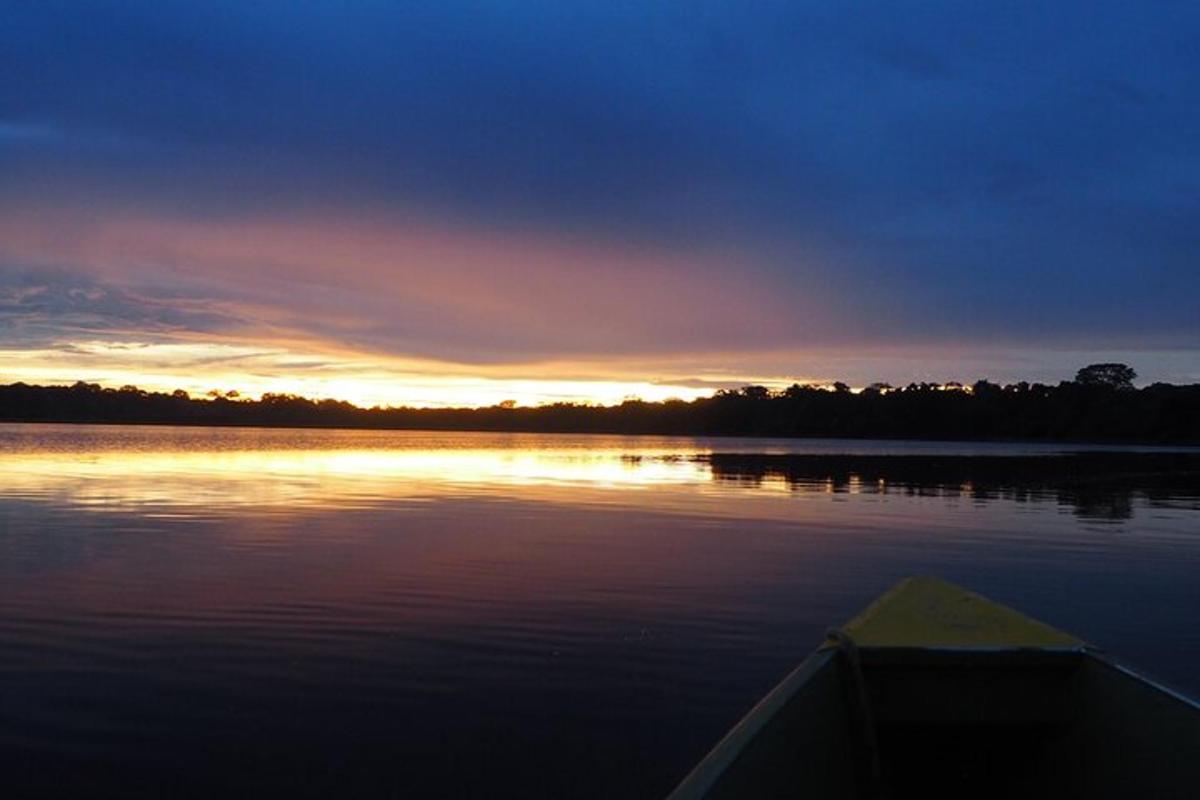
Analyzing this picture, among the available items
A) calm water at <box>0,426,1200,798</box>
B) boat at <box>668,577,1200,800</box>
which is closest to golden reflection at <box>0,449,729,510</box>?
calm water at <box>0,426,1200,798</box>

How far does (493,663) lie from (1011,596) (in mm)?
8851

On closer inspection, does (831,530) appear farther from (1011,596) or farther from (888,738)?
(888,738)

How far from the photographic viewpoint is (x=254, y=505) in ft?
91.2

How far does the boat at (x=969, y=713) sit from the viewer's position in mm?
5836

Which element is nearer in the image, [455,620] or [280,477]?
[455,620]

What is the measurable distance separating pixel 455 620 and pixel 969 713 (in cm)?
739

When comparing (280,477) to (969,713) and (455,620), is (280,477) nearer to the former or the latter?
(455,620)

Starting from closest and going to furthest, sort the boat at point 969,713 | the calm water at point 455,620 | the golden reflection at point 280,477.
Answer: the boat at point 969,713 → the calm water at point 455,620 → the golden reflection at point 280,477

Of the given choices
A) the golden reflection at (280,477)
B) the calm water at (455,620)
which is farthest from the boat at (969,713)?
the golden reflection at (280,477)

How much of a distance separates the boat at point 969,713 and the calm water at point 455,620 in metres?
1.81

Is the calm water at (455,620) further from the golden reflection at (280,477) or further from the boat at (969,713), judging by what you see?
the boat at (969,713)

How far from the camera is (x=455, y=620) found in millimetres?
12656

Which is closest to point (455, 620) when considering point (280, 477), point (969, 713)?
point (969, 713)

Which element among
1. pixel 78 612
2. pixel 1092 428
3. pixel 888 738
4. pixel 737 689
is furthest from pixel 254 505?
pixel 1092 428
